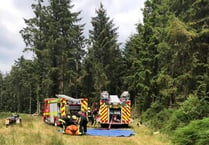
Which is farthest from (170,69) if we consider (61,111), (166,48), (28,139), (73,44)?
(73,44)

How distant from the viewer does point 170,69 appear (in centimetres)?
2656

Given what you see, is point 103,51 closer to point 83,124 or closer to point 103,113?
point 103,113

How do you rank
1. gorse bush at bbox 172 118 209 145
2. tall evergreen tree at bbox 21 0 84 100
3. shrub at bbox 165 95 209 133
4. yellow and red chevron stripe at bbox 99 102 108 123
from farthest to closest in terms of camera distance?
tall evergreen tree at bbox 21 0 84 100 < yellow and red chevron stripe at bbox 99 102 108 123 < shrub at bbox 165 95 209 133 < gorse bush at bbox 172 118 209 145

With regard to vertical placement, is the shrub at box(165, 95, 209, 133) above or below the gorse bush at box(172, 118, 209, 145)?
above

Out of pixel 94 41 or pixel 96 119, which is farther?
pixel 94 41

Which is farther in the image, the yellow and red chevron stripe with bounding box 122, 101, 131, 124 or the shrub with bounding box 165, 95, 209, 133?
the yellow and red chevron stripe with bounding box 122, 101, 131, 124

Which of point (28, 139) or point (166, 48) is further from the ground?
point (166, 48)

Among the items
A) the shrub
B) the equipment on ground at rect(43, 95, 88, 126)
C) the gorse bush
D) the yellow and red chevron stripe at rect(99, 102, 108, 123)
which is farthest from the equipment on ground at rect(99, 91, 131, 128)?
the gorse bush

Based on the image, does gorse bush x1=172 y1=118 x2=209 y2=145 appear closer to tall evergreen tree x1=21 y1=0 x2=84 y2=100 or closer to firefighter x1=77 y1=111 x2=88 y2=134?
firefighter x1=77 y1=111 x2=88 y2=134

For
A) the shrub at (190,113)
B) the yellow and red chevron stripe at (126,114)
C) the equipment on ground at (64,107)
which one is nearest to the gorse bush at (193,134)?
the shrub at (190,113)

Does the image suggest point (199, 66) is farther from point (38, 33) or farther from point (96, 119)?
point (38, 33)

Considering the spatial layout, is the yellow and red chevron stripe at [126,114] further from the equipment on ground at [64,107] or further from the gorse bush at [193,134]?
the gorse bush at [193,134]

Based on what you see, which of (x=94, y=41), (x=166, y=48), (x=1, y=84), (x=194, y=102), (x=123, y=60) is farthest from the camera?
(x=1, y=84)

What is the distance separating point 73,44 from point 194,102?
32948 mm
